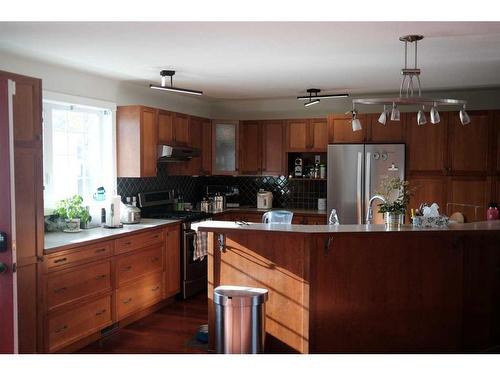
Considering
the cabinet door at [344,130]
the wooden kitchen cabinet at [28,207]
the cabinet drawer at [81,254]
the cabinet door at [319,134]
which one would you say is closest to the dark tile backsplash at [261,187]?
the cabinet door at [319,134]

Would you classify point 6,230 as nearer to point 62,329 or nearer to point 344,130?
point 62,329

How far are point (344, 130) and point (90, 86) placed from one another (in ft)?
10.4

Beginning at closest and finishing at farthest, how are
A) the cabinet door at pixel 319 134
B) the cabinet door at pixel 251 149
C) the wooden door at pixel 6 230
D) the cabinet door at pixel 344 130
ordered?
the wooden door at pixel 6 230
the cabinet door at pixel 344 130
the cabinet door at pixel 319 134
the cabinet door at pixel 251 149

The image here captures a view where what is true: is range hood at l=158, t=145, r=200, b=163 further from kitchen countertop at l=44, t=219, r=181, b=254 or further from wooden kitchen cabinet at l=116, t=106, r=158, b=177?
kitchen countertop at l=44, t=219, r=181, b=254

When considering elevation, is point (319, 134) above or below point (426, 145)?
above

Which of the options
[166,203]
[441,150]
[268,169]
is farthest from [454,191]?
[166,203]

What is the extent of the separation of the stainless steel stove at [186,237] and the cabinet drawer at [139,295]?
0.46m

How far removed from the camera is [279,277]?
3902 mm

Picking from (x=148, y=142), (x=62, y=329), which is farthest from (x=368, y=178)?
(x=62, y=329)

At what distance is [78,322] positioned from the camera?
4.17 metres

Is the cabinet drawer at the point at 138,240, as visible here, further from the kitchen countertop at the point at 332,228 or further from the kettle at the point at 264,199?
the kettle at the point at 264,199

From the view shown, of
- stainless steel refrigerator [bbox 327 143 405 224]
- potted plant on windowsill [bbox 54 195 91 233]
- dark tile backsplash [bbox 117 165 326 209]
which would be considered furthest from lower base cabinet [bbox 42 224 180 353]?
stainless steel refrigerator [bbox 327 143 405 224]

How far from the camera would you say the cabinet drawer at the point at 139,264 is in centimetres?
472

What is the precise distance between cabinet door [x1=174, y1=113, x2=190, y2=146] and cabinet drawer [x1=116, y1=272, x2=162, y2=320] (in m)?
1.75
